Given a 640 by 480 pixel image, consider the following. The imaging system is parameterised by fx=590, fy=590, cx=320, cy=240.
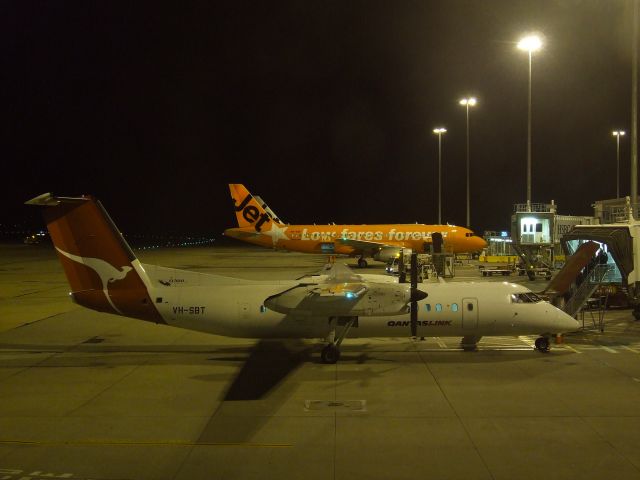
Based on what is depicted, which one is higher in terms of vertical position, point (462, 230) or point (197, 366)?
point (462, 230)

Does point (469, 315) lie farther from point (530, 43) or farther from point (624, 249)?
point (530, 43)

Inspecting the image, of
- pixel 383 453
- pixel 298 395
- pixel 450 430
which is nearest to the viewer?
pixel 383 453

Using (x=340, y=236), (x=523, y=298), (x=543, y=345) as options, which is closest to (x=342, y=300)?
(x=523, y=298)

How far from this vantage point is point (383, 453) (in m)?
10.7

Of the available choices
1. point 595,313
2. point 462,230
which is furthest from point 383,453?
point 462,230

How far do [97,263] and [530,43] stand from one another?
1135 inches

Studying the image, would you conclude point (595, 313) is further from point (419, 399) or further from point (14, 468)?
point (14, 468)

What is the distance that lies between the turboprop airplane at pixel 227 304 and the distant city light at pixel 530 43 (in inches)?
874

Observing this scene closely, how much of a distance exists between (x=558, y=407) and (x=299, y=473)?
6709 millimetres

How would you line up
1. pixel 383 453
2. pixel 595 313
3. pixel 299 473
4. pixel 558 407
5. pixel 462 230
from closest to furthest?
pixel 299 473
pixel 383 453
pixel 558 407
pixel 595 313
pixel 462 230

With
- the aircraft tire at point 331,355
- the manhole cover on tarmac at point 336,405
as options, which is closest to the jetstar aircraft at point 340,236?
the aircraft tire at point 331,355

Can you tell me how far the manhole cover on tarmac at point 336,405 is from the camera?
13.5 m

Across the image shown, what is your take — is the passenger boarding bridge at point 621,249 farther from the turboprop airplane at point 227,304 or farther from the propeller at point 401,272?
the turboprop airplane at point 227,304

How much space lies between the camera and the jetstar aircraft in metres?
54.0
